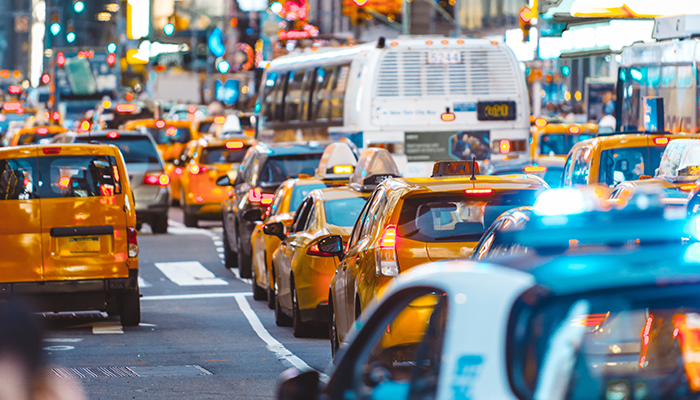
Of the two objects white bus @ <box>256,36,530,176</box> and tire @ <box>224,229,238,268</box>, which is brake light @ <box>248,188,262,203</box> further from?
white bus @ <box>256,36,530,176</box>

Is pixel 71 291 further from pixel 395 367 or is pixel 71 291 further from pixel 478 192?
pixel 395 367

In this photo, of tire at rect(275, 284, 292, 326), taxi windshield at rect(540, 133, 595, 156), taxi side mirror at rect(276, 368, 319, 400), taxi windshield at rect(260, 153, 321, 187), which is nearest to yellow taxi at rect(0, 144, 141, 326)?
tire at rect(275, 284, 292, 326)

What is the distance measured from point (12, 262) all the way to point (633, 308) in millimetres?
9663

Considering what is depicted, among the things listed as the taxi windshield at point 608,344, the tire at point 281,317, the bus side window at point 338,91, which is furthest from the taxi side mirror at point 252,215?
the taxi windshield at point 608,344

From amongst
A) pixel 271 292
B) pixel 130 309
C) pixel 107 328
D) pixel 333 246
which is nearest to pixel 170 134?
pixel 271 292

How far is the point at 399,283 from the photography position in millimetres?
4258

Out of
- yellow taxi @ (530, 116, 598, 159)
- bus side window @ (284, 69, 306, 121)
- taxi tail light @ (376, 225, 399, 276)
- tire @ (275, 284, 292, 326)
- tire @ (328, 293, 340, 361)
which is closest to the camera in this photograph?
taxi tail light @ (376, 225, 399, 276)

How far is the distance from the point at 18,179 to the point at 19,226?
0.46 m

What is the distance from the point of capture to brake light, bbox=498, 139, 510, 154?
2425cm

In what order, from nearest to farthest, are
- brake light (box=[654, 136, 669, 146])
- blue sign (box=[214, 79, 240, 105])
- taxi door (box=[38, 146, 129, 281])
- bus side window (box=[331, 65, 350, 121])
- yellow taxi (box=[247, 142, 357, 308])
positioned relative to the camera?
1. taxi door (box=[38, 146, 129, 281])
2. yellow taxi (box=[247, 142, 357, 308])
3. brake light (box=[654, 136, 669, 146])
4. bus side window (box=[331, 65, 350, 121])
5. blue sign (box=[214, 79, 240, 105])

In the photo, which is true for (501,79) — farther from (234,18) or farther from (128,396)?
(234,18)

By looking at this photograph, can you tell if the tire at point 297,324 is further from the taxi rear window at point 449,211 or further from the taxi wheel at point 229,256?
the taxi wheel at point 229,256

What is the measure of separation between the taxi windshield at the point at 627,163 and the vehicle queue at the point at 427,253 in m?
Result: 0.02

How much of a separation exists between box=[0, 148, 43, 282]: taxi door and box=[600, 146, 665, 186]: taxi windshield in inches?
269
